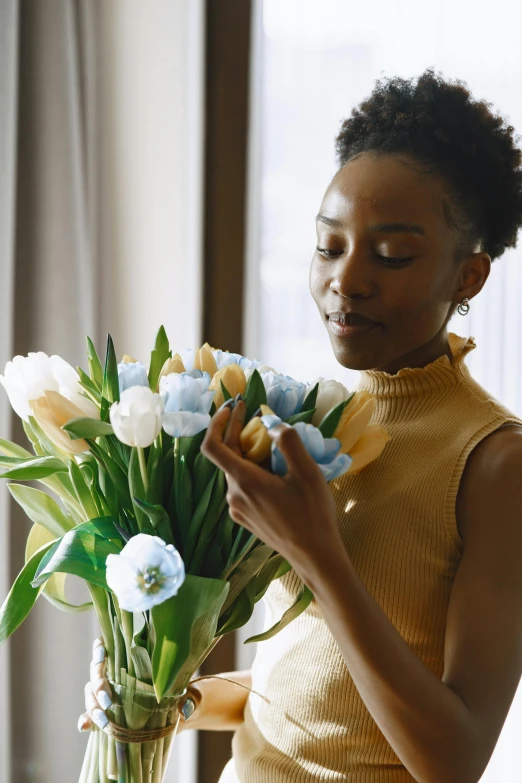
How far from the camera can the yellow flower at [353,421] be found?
765 mm

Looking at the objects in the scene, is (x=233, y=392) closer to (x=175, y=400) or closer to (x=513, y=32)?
(x=175, y=400)

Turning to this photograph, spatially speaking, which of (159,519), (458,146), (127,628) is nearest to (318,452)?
(159,519)

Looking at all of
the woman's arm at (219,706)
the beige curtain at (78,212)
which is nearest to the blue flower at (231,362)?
the woman's arm at (219,706)

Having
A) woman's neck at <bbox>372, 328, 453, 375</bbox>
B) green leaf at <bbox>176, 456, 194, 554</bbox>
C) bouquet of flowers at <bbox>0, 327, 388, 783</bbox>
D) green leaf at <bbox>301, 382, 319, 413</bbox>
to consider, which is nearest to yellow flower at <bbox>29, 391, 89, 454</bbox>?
bouquet of flowers at <bbox>0, 327, 388, 783</bbox>

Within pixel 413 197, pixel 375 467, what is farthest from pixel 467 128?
pixel 375 467

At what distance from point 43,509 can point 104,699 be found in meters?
0.20

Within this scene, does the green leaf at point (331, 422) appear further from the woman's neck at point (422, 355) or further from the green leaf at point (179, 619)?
the woman's neck at point (422, 355)

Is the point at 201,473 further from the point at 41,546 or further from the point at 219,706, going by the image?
the point at 219,706

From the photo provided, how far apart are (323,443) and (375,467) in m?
0.29

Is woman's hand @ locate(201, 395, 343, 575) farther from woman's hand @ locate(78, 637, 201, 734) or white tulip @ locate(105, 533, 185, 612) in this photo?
woman's hand @ locate(78, 637, 201, 734)

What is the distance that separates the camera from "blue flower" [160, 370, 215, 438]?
0.69 meters

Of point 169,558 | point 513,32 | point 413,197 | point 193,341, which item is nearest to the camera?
point 169,558

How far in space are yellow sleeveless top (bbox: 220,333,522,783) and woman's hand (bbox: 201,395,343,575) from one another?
233 mm

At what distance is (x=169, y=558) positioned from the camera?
659 mm
